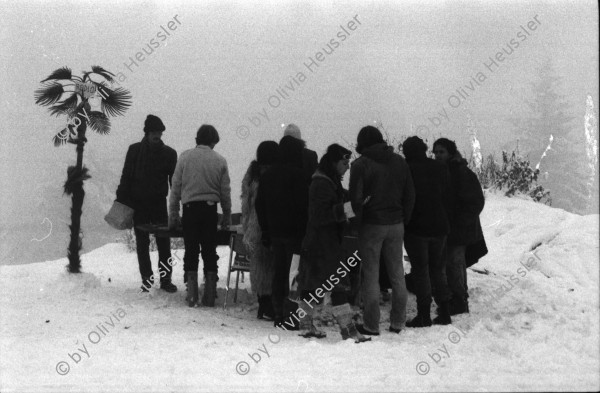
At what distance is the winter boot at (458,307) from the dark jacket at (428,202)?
972 mm

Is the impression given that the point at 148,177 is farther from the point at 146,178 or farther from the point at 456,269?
the point at 456,269

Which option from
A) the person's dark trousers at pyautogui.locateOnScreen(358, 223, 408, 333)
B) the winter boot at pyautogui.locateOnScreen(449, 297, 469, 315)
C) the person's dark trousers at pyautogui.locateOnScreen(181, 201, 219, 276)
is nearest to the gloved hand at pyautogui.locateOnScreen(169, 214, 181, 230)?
the person's dark trousers at pyautogui.locateOnScreen(181, 201, 219, 276)

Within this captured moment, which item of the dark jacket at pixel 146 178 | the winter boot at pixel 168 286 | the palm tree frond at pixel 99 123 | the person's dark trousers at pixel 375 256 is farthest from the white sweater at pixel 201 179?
the palm tree frond at pixel 99 123

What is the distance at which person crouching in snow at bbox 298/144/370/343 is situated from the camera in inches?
198

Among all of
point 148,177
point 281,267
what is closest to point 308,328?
point 281,267

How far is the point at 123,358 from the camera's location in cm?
456

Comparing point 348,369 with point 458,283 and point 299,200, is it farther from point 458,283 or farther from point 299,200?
point 458,283

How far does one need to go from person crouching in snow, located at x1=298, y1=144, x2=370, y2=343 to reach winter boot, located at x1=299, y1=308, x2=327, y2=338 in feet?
0.72

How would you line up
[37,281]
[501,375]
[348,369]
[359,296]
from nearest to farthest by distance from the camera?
[501,375] → [348,369] → [359,296] → [37,281]

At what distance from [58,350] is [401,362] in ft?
8.99

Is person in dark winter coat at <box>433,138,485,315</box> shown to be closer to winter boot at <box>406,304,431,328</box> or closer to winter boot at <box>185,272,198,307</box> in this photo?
winter boot at <box>406,304,431,328</box>

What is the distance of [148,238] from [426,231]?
11.0ft

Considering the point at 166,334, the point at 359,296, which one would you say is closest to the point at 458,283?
the point at 359,296

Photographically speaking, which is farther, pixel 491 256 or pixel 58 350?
pixel 491 256
